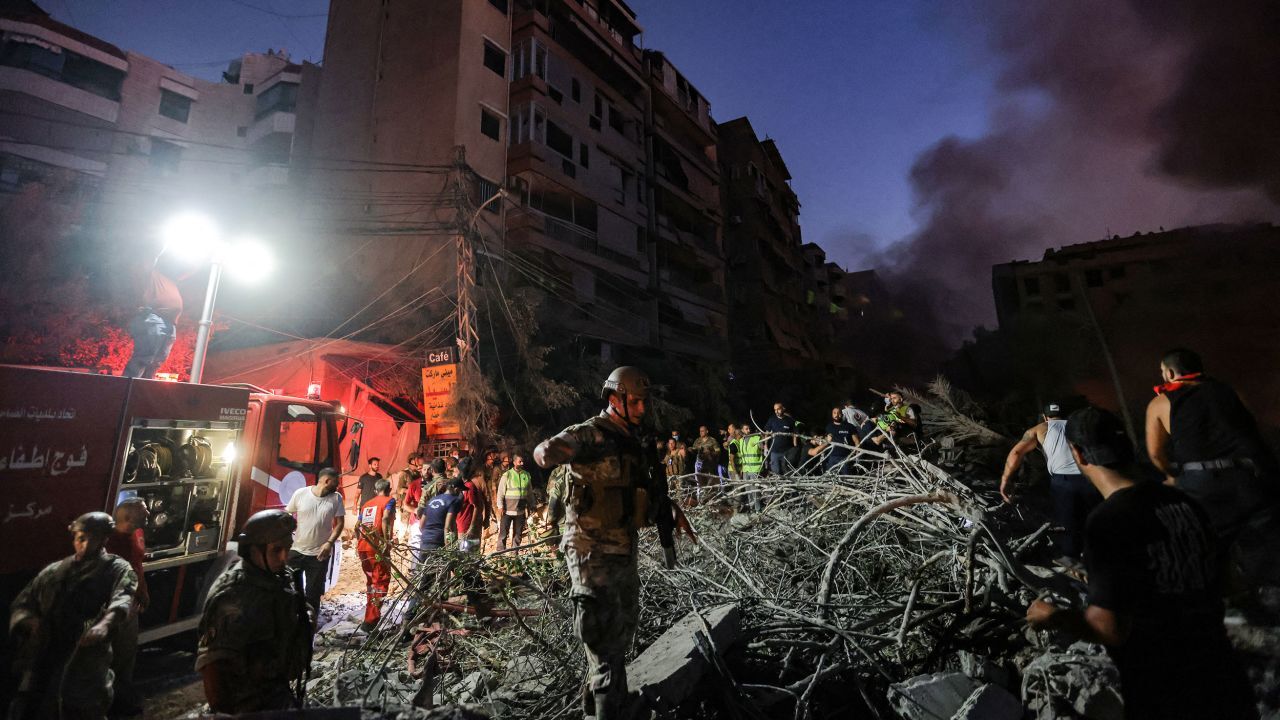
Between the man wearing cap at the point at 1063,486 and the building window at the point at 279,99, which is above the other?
the building window at the point at 279,99

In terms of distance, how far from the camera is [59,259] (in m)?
22.5

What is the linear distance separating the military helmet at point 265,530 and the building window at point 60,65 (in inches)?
1628

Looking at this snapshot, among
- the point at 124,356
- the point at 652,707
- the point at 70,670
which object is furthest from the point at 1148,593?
the point at 124,356

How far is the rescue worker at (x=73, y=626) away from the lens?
11.8 feet

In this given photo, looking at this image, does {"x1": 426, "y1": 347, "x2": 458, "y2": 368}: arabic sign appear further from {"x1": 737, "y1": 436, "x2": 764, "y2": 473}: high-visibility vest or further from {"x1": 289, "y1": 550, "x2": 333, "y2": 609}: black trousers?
{"x1": 737, "y1": 436, "x2": 764, "y2": 473}: high-visibility vest

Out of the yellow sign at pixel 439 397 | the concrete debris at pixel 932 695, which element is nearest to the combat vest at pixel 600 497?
the concrete debris at pixel 932 695

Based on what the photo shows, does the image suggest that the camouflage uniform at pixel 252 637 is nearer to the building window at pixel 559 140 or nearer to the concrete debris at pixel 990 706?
the concrete debris at pixel 990 706

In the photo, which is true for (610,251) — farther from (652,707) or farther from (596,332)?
(652,707)

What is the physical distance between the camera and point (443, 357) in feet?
42.1

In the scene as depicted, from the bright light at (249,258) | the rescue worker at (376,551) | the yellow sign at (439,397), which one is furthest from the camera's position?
the yellow sign at (439,397)

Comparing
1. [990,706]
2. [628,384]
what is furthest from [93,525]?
[990,706]

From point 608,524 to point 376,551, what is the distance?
2.36m

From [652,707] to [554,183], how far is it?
20140 millimetres

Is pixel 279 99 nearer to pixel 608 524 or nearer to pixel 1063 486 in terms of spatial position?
pixel 608 524
